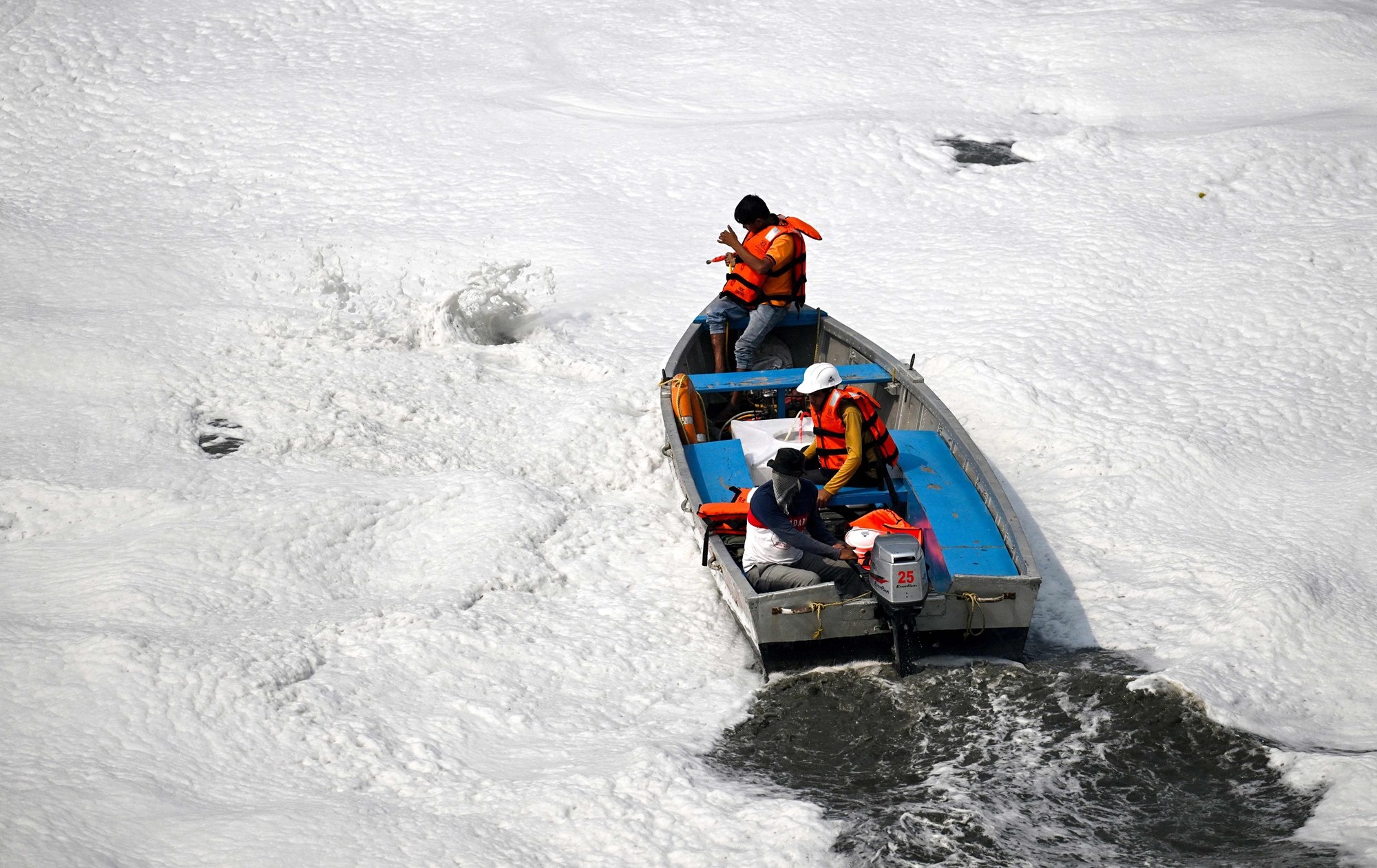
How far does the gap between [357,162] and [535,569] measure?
28.6ft

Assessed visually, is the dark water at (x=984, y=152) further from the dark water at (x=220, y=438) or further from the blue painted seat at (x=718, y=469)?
the dark water at (x=220, y=438)

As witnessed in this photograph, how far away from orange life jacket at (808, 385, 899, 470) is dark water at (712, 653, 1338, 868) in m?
1.53

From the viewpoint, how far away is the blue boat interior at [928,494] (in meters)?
7.33

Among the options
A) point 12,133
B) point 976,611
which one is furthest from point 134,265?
point 976,611

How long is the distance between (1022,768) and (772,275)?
4863 mm

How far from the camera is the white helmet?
25.8 feet

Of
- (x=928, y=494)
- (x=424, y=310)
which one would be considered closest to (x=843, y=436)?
(x=928, y=494)

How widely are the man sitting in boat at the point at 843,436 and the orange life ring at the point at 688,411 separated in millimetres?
1128

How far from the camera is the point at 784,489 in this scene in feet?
23.1

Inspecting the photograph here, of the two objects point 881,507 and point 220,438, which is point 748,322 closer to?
point 881,507

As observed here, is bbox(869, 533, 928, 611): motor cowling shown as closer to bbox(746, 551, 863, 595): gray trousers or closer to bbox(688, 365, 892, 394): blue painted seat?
bbox(746, 551, 863, 595): gray trousers

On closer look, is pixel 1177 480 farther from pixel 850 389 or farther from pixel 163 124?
pixel 163 124

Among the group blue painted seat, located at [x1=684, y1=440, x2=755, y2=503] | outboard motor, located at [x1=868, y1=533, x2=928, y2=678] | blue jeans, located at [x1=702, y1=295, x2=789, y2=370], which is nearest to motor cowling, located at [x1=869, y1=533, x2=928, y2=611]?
outboard motor, located at [x1=868, y1=533, x2=928, y2=678]

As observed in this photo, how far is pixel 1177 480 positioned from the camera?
9250mm
